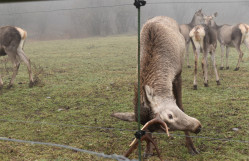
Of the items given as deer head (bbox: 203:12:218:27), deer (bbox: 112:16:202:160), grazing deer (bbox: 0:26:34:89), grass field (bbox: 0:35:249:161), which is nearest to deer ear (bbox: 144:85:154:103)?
deer (bbox: 112:16:202:160)

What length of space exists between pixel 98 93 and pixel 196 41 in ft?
9.99

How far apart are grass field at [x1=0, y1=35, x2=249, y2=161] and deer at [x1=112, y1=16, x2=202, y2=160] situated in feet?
1.88

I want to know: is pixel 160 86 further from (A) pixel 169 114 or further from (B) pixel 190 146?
(B) pixel 190 146

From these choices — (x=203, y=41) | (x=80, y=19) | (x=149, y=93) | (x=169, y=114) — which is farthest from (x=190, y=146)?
(x=80, y=19)

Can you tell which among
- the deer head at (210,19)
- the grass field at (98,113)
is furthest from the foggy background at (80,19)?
the grass field at (98,113)

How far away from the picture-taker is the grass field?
3.50 metres

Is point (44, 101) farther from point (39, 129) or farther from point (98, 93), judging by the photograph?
point (39, 129)

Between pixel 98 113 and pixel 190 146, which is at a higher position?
pixel 190 146


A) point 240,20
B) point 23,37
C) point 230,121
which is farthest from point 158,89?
point 240,20

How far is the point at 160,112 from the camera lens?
2.67 meters

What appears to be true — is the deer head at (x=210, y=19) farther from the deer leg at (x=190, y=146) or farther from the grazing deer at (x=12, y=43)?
the deer leg at (x=190, y=146)

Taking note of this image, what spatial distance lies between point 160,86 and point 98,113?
2437mm

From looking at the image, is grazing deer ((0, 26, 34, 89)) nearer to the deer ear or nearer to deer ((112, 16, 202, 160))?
deer ((112, 16, 202, 160))

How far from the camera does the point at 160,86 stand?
2.96 meters
